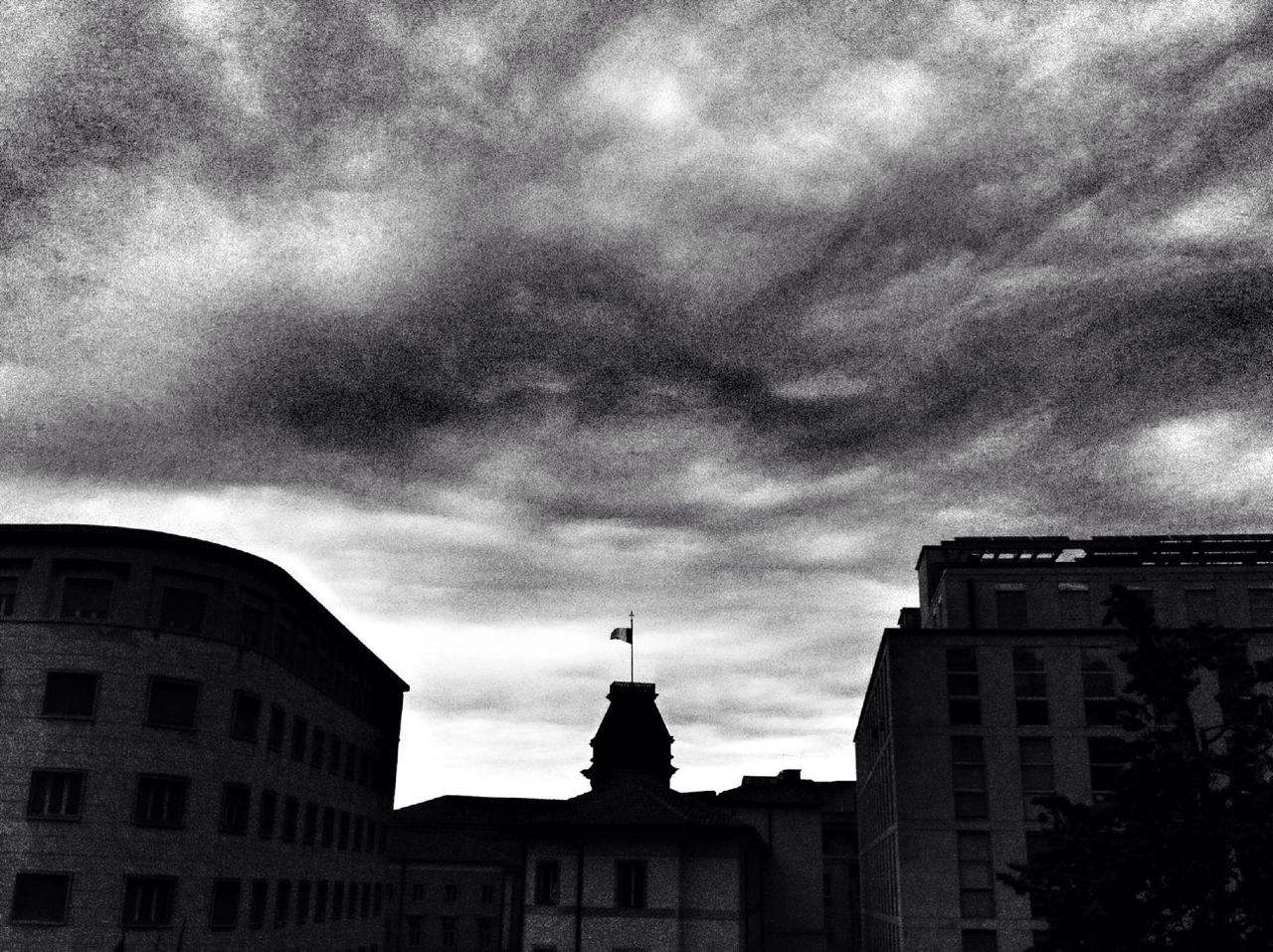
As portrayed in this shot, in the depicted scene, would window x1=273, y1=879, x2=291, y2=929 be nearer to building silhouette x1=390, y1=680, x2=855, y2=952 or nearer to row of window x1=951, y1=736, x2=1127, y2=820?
building silhouette x1=390, y1=680, x2=855, y2=952

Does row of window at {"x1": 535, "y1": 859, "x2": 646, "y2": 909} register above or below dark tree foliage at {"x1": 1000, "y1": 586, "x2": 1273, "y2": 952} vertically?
below

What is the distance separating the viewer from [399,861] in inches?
3782


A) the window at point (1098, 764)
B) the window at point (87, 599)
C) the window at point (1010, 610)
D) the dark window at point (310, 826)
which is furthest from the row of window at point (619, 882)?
the window at point (1010, 610)

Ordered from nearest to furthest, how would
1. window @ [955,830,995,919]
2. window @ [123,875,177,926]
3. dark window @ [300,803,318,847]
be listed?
window @ [123,875,177,926] → window @ [955,830,995,919] → dark window @ [300,803,318,847]

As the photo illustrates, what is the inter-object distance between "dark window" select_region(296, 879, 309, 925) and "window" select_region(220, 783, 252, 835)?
28.8ft

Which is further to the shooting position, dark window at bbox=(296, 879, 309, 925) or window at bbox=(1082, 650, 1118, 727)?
dark window at bbox=(296, 879, 309, 925)

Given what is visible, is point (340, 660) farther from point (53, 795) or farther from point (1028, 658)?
point (1028, 658)

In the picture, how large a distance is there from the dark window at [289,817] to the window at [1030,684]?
36726 mm

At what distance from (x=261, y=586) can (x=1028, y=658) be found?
1496 inches

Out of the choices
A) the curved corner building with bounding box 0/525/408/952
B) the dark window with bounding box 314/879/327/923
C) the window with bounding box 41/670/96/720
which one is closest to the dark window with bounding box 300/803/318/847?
the curved corner building with bounding box 0/525/408/952

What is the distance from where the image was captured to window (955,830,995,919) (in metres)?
51.0

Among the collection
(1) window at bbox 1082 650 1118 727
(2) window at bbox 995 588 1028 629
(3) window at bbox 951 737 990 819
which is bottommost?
(3) window at bbox 951 737 990 819

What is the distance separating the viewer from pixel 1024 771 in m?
52.3

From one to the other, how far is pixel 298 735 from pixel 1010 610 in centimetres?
4139
